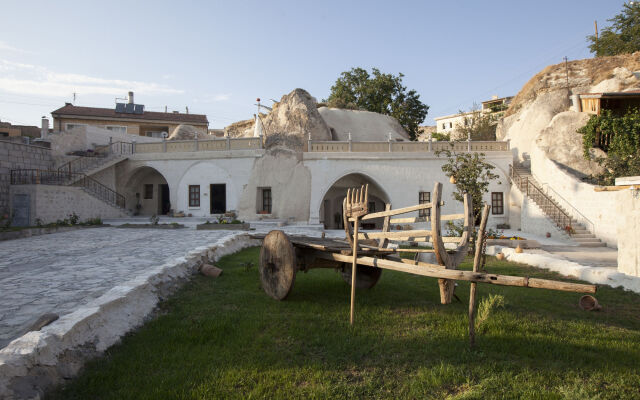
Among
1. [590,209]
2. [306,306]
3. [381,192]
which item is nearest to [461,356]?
[306,306]

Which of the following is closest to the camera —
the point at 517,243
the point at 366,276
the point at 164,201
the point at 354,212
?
the point at 354,212

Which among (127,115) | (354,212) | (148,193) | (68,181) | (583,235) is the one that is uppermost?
(127,115)

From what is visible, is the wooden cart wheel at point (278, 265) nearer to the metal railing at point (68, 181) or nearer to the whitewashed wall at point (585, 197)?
the whitewashed wall at point (585, 197)

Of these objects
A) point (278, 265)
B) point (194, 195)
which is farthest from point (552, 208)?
point (194, 195)

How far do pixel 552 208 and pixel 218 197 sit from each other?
672 inches

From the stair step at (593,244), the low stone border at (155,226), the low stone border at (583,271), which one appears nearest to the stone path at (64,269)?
the low stone border at (155,226)

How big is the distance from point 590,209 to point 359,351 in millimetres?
15177

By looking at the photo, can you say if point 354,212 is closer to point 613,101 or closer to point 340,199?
point 340,199

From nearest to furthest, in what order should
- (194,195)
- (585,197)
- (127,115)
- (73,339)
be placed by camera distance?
(73,339) → (585,197) → (194,195) → (127,115)

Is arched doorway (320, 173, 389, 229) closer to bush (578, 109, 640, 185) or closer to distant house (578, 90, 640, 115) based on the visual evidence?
bush (578, 109, 640, 185)

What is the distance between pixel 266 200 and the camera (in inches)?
858

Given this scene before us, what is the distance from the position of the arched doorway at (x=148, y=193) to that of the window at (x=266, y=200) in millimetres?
7327

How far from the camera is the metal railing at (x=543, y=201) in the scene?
15673mm

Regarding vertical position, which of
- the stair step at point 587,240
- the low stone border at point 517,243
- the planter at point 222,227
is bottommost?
the stair step at point 587,240
